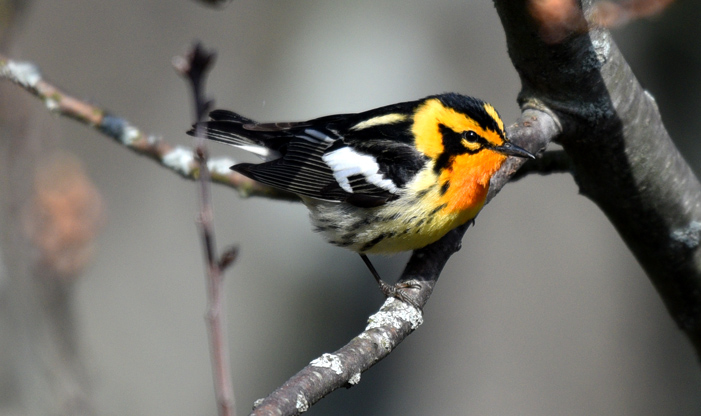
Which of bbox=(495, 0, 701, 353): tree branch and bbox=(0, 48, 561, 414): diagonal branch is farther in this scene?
bbox=(495, 0, 701, 353): tree branch

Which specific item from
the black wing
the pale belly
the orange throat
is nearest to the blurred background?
the black wing

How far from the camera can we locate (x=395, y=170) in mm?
2627

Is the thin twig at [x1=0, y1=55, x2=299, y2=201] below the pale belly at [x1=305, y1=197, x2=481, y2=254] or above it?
above

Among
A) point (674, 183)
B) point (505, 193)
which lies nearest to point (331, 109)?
point (505, 193)

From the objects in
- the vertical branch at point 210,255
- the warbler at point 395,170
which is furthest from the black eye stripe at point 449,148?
the vertical branch at point 210,255

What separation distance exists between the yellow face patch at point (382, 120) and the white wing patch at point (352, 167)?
4.1 inches

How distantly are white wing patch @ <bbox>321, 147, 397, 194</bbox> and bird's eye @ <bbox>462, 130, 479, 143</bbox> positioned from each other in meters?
0.31

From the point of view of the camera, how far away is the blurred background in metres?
5.52

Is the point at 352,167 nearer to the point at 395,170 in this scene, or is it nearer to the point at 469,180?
the point at 395,170

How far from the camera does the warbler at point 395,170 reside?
2480mm

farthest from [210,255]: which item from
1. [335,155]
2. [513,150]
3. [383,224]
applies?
[335,155]

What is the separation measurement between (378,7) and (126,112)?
223 cm

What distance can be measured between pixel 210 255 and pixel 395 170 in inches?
73.7

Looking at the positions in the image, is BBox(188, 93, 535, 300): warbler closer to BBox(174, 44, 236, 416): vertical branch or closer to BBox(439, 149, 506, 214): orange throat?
BBox(439, 149, 506, 214): orange throat
